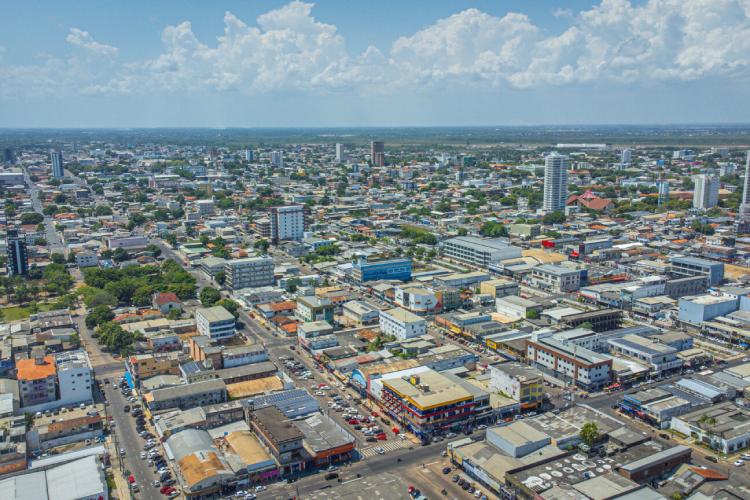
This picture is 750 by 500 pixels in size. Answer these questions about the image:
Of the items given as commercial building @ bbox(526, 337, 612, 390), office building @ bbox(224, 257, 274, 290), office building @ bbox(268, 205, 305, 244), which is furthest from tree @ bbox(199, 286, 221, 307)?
office building @ bbox(268, 205, 305, 244)

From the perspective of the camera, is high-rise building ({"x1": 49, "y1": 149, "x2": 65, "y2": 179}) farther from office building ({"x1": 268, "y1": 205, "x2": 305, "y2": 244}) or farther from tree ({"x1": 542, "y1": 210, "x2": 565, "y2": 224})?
tree ({"x1": 542, "y1": 210, "x2": 565, "y2": 224})

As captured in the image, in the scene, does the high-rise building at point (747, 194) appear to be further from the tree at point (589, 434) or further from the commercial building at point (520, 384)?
the tree at point (589, 434)

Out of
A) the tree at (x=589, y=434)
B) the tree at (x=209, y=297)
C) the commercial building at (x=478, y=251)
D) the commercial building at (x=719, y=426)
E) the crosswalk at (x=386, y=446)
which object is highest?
the commercial building at (x=478, y=251)

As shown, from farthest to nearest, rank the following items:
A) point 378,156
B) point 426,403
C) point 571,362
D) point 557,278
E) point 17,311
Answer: point 378,156 < point 557,278 < point 17,311 < point 571,362 < point 426,403

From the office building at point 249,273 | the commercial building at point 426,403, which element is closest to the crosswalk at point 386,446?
the commercial building at point 426,403

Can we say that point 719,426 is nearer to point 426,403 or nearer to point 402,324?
point 426,403

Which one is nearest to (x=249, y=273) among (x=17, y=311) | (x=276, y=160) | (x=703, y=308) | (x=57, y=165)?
(x=17, y=311)
